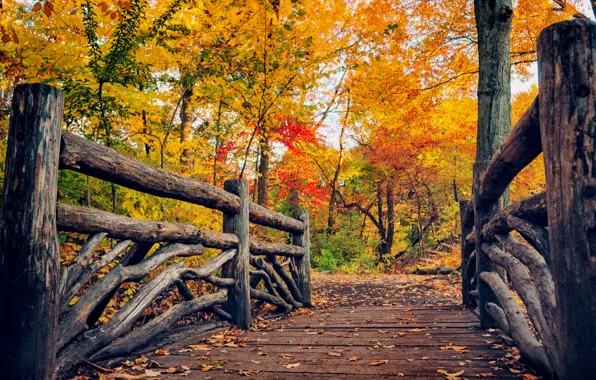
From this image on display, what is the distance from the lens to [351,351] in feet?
10.4

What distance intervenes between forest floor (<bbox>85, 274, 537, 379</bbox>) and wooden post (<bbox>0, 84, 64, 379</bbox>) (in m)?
0.58

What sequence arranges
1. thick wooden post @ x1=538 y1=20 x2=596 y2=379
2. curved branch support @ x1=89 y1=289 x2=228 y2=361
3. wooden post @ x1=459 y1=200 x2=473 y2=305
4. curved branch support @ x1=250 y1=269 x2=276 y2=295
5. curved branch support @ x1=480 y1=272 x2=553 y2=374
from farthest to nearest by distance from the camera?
wooden post @ x1=459 y1=200 x2=473 y2=305 → curved branch support @ x1=250 y1=269 x2=276 y2=295 → curved branch support @ x1=89 y1=289 x2=228 y2=361 → curved branch support @ x1=480 y1=272 x2=553 y2=374 → thick wooden post @ x1=538 y1=20 x2=596 y2=379

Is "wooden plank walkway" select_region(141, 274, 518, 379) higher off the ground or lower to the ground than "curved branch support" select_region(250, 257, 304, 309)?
lower

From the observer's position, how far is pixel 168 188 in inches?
128

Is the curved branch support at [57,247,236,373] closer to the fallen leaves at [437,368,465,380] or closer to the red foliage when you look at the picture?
the fallen leaves at [437,368,465,380]

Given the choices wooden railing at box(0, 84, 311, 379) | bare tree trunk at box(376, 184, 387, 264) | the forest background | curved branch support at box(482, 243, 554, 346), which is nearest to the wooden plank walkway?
curved branch support at box(482, 243, 554, 346)

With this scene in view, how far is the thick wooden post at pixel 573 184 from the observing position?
1648 millimetres

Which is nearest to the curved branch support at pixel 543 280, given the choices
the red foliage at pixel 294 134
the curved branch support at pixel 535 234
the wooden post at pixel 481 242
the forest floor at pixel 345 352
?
the curved branch support at pixel 535 234

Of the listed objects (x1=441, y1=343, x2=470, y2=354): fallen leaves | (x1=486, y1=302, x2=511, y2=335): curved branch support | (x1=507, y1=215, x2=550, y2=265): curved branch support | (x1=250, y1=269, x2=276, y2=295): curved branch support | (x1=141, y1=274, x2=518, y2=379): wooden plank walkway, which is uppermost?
(x1=507, y1=215, x2=550, y2=265): curved branch support

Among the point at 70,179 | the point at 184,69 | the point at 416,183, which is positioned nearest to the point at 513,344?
the point at 70,179

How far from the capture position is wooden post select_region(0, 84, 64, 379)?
1973 mm

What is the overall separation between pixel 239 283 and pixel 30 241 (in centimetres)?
255

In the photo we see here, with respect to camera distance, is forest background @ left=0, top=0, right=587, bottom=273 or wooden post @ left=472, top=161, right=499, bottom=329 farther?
forest background @ left=0, top=0, right=587, bottom=273

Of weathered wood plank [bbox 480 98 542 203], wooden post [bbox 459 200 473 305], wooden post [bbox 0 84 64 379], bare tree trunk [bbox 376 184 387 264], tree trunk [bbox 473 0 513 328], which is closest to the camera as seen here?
wooden post [bbox 0 84 64 379]
